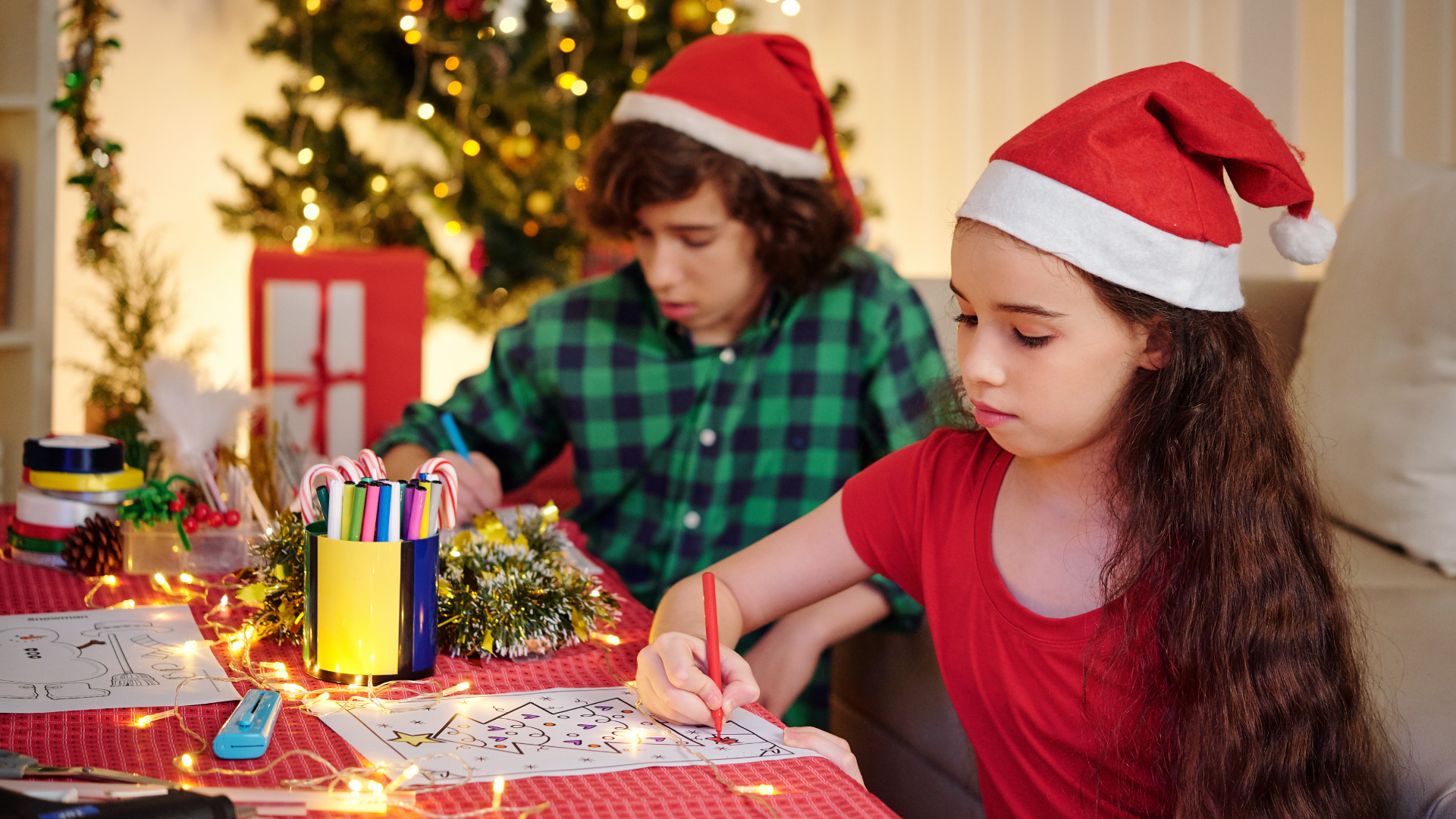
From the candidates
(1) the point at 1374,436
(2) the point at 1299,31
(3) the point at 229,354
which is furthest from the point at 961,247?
(3) the point at 229,354

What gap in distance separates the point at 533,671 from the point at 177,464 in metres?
0.54

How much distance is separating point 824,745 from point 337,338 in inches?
72.6

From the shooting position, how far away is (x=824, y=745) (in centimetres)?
75

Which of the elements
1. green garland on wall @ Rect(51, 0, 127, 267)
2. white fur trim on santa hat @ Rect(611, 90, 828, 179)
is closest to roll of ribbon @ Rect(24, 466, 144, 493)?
white fur trim on santa hat @ Rect(611, 90, 828, 179)

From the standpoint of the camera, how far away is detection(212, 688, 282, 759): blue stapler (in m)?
0.66

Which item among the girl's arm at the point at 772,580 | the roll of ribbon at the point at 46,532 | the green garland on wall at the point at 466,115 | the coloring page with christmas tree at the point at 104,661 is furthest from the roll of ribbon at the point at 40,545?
the green garland on wall at the point at 466,115

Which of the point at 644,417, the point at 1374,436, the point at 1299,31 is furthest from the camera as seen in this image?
the point at 1299,31

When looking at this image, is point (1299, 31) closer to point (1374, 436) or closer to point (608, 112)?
point (1374, 436)

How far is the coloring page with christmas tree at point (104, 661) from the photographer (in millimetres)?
744

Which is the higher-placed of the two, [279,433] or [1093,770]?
[279,433]

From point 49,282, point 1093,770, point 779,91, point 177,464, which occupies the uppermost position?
point 779,91

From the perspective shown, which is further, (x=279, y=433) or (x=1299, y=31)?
(x=1299, y=31)

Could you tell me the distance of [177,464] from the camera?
3.85 ft

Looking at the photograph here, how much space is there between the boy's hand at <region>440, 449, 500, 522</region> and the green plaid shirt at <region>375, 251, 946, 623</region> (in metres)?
0.25
